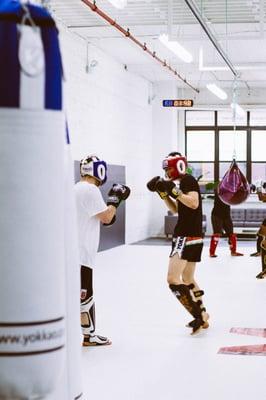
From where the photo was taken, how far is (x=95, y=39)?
14.1m

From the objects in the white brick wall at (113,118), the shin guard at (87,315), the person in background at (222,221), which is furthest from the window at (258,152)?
the shin guard at (87,315)

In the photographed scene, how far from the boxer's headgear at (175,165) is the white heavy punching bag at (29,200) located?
4886 millimetres

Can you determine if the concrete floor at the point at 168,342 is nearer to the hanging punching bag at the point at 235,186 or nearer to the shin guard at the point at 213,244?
the hanging punching bag at the point at 235,186

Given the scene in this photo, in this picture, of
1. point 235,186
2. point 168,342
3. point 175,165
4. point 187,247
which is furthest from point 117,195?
point 235,186

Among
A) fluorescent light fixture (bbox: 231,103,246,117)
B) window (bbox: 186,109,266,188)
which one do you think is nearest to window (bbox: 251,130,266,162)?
window (bbox: 186,109,266,188)

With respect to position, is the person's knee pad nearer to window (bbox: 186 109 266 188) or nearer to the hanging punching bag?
the hanging punching bag

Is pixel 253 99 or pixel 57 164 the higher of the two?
pixel 253 99

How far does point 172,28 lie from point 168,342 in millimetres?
7649

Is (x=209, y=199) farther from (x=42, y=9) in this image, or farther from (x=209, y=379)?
(x=42, y=9)

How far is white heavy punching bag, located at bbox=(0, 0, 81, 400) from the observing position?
1481 millimetres

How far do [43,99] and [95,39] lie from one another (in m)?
12.9

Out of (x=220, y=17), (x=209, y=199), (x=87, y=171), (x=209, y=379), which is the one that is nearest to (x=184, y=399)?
(x=209, y=379)

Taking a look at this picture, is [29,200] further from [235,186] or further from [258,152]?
[258,152]

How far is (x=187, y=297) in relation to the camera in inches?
251
